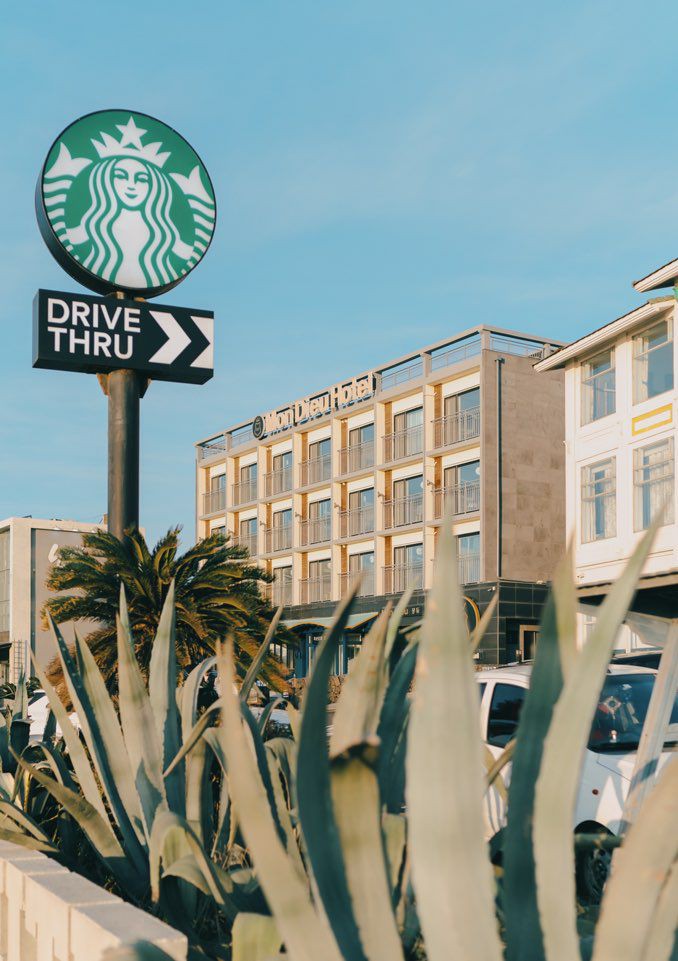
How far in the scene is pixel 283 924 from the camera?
7.18 feet

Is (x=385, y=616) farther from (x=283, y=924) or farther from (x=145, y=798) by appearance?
(x=145, y=798)

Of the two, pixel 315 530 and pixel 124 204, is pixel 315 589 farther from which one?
pixel 124 204

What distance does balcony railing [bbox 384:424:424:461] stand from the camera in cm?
4441

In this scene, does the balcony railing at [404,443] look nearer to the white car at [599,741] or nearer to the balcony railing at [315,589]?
the balcony railing at [315,589]

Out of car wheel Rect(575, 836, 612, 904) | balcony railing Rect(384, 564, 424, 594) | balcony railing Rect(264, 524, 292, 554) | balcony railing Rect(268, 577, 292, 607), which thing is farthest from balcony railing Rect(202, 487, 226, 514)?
car wheel Rect(575, 836, 612, 904)

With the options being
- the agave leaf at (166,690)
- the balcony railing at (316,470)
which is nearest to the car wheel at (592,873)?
the agave leaf at (166,690)

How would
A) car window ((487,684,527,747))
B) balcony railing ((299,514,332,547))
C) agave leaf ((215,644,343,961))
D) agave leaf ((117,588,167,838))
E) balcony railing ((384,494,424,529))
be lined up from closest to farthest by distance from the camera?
agave leaf ((215,644,343,961))
agave leaf ((117,588,167,838))
car window ((487,684,527,747))
balcony railing ((384,494,424,529))
balcony railing ((299,514,332,547))

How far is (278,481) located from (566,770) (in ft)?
170

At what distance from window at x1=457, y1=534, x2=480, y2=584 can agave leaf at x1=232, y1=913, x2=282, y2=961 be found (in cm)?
3717

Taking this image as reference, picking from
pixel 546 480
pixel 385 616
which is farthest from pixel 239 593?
pixel 546 480

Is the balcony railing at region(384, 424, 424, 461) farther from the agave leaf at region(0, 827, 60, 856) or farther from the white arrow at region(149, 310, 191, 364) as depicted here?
the agave leaf at region(0, 827, 60, 856)

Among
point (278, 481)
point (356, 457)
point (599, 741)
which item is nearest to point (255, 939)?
point (599, 741)

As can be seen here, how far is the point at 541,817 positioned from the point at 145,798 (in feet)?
8.95

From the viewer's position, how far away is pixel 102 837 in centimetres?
445
